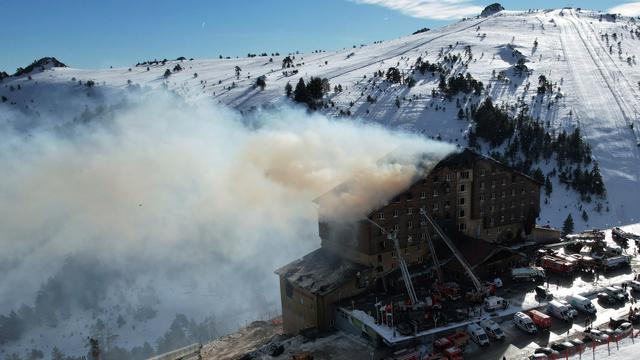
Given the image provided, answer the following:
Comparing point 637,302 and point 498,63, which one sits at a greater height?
point 498,63

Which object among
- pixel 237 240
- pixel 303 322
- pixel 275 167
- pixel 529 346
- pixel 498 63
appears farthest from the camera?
pixel 498 63

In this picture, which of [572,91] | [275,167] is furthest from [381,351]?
[572,91]

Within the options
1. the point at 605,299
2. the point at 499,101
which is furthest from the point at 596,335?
the point at 499,101

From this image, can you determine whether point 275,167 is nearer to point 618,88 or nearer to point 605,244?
point 605,244

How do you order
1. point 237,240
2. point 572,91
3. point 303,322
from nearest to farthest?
point 303,322
point 237,240
point 572,91

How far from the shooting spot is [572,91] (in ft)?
517

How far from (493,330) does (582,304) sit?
10.2m

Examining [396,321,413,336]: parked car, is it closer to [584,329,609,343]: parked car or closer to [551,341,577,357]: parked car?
[551,341,577,357]: parked car

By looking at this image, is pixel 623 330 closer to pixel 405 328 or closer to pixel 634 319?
pixel 634 319

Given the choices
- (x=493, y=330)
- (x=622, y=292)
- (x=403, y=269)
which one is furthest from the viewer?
(x=403, y=269)

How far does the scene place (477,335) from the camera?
4353cm

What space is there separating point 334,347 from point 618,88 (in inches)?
6015

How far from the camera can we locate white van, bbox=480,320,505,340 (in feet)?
144

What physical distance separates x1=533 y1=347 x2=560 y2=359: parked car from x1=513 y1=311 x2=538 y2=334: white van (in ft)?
10.9
